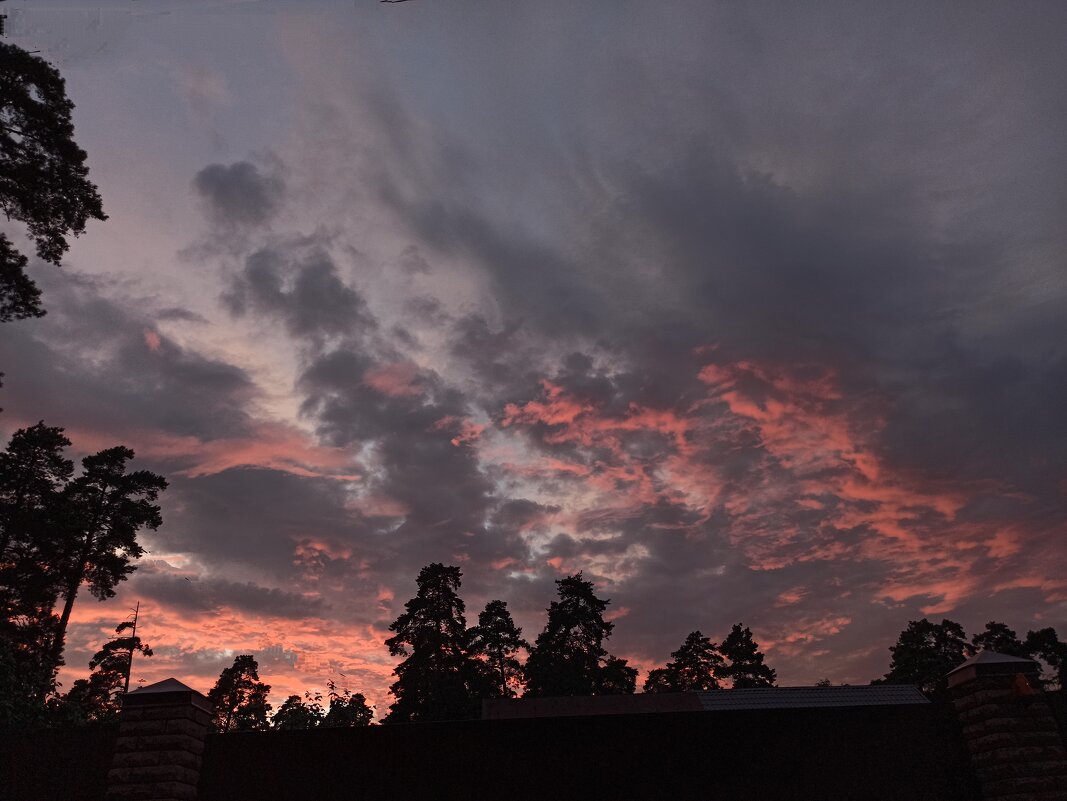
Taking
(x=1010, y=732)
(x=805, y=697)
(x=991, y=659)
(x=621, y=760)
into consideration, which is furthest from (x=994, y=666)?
(x=805, y=697)

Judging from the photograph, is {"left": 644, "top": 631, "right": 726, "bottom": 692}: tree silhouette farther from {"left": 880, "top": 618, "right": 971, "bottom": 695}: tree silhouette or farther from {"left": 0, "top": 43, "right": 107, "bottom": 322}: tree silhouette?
{"left": 0, "top": 43, "right": 107, "bottom": 322}: tree silhouette

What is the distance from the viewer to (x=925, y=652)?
54438 mm

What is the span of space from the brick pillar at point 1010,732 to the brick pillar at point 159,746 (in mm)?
8002

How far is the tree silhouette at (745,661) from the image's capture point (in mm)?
58844

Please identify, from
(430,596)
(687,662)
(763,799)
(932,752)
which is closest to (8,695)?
(763,799)

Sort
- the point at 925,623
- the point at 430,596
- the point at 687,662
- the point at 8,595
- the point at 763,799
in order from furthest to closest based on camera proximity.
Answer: the point at 687,662
the point at 925,623
the point at 430,596
the point at 8,595
the point at 763,799

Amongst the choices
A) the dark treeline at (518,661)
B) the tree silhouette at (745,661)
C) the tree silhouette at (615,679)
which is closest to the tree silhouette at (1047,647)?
the dark treeline at (518,661)

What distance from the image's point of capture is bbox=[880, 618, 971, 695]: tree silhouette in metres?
53.4

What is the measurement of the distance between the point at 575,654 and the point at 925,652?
3007 centimetres

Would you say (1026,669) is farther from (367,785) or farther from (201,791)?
(201,791)

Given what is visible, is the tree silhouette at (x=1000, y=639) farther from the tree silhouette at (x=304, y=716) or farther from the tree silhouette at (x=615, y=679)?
the tree silhouette at (x=304, y=716)

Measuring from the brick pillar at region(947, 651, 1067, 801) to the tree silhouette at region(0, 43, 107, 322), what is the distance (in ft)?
66.6

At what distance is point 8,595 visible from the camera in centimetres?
2686

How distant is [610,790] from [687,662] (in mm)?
62470
